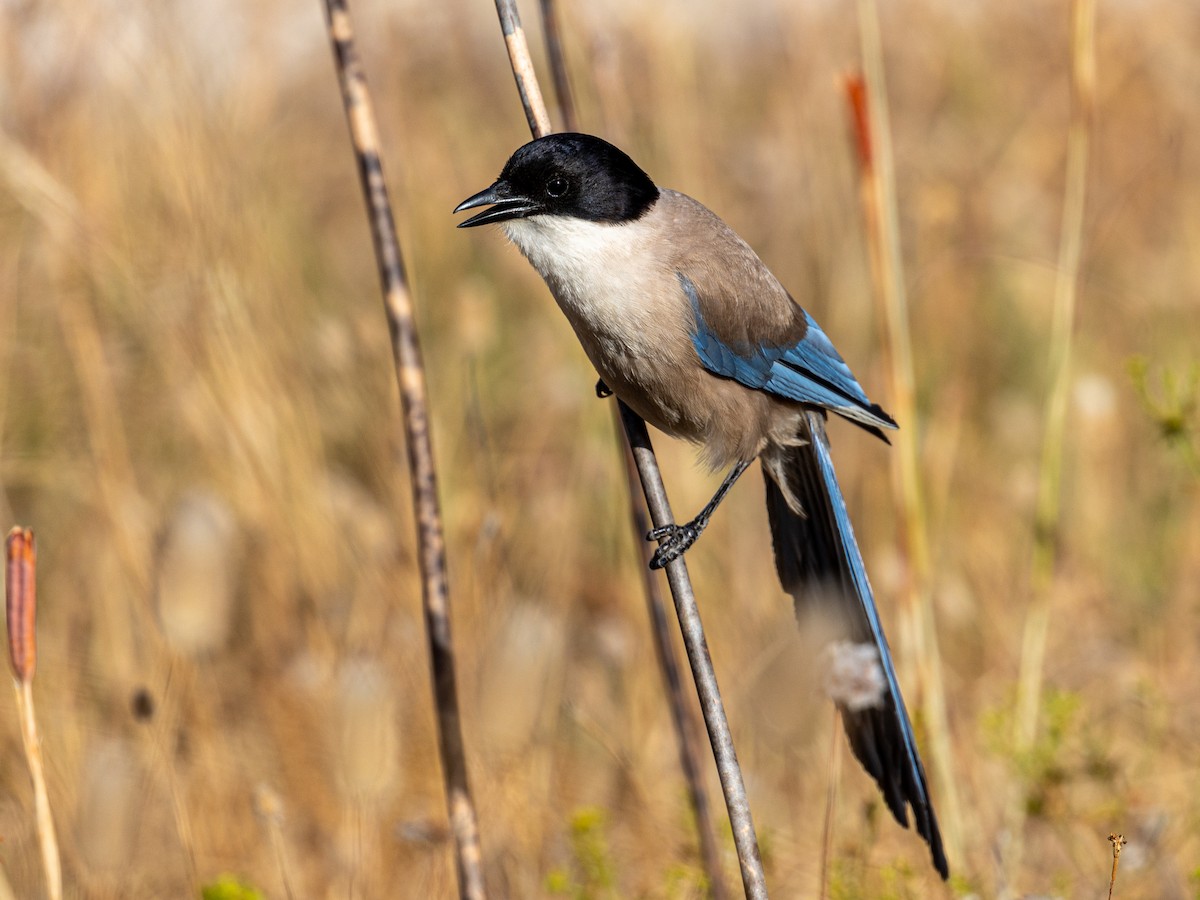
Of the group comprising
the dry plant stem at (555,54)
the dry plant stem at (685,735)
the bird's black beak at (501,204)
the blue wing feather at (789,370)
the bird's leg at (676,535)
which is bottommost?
the dry plant stem at (685,735)

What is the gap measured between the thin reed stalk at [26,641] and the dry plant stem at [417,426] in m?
0.69

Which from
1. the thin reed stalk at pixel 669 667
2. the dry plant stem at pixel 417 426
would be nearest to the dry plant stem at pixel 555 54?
the thin reed stalk at pixel 669 667

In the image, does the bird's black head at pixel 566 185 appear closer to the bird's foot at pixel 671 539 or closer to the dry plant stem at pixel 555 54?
the dry plant stem at pixel 555 54

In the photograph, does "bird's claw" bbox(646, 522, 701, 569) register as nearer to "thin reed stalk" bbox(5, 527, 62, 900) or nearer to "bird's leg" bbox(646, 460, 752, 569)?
"bird's leg" bbox(646, 460, 752, 569)

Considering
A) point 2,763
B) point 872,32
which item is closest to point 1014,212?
point 872,32

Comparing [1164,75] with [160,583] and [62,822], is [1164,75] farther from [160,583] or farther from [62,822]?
[62,822]

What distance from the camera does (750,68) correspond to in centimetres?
767

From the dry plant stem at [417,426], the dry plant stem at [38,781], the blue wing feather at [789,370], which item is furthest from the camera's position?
the blue wing feather at [789,370]

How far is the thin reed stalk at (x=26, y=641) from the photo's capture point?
4.84 ft

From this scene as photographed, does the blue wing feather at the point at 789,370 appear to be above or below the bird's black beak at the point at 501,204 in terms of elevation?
below

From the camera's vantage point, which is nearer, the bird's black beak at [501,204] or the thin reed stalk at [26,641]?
the thin reed stalk at [26,641]

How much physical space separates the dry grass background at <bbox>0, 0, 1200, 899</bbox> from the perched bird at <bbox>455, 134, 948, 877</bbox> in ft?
0.58

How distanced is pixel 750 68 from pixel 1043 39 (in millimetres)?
1578

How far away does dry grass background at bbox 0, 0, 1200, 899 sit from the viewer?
9.45 feet
